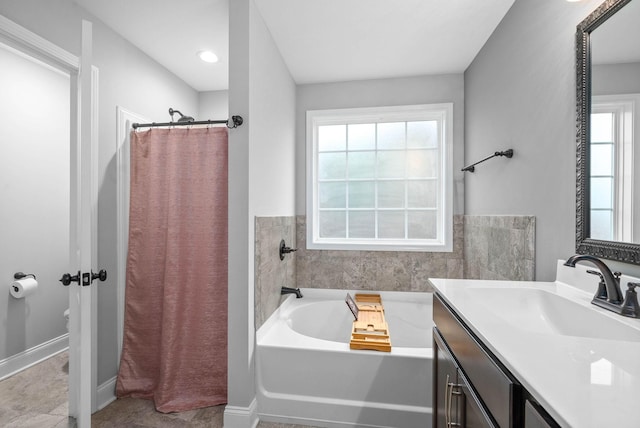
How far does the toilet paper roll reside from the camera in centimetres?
139

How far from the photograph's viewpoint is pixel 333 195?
283 centimetres

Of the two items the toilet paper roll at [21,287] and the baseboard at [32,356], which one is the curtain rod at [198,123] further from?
the baseboard at [32,356]

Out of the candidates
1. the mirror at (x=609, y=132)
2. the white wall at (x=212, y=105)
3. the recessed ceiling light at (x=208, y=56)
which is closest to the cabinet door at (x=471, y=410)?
the mirror at (x=609, y=132)

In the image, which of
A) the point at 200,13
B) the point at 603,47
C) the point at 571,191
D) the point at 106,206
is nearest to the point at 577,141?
the point at 571,191

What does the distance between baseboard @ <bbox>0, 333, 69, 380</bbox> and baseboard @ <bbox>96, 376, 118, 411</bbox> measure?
508 millimetres

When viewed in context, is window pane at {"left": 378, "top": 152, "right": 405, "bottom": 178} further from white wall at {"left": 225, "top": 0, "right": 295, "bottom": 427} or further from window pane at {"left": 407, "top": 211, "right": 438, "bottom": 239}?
white wall at {"left": 225, "top": 0, "right": 295, "bottom": 427}

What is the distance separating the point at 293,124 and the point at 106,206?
1576 millimetres

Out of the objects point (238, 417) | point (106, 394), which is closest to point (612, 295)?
point (238, 417)

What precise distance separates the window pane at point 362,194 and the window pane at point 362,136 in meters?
0.34

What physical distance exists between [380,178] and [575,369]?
227cm

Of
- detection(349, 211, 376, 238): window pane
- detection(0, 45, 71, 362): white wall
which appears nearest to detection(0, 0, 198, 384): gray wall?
detection(0, 45, 71, 362): white wall

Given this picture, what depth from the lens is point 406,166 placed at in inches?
107

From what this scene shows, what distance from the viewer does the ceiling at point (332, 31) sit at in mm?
1759

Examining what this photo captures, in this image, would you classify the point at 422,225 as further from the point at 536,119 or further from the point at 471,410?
the point at 471,410
